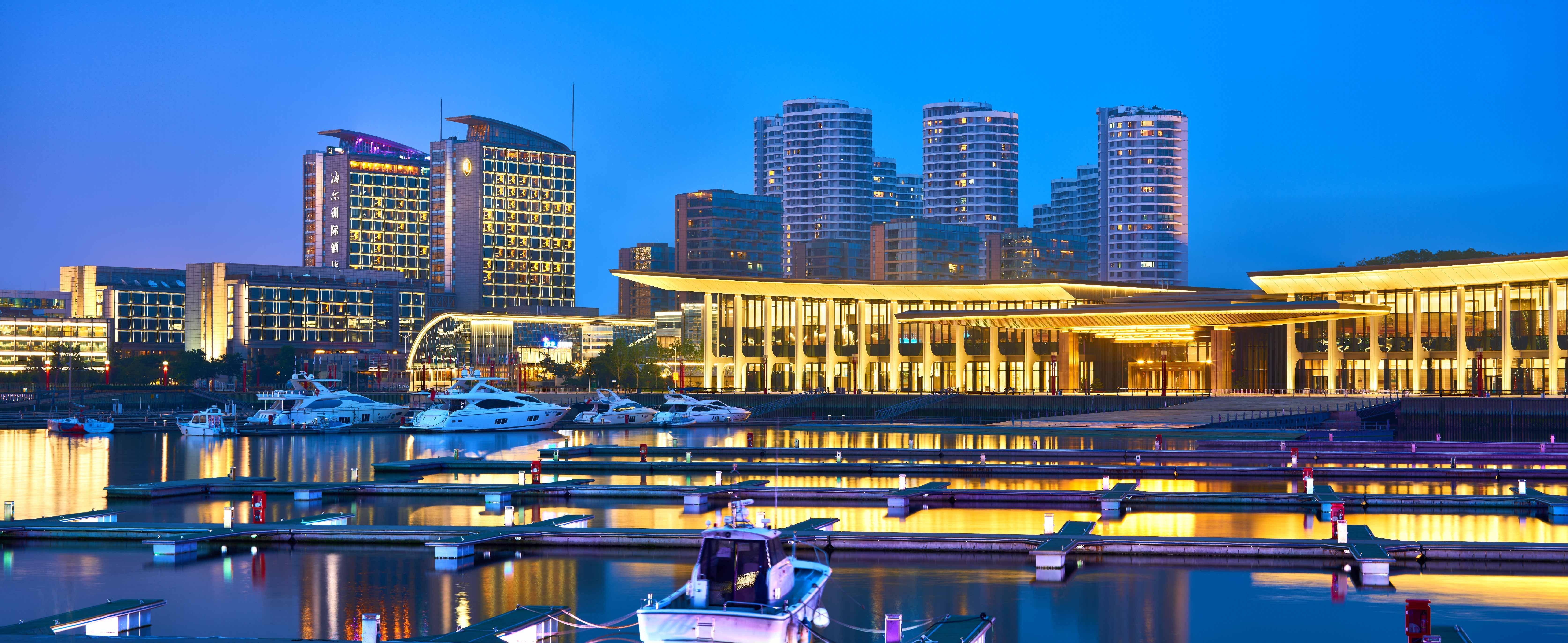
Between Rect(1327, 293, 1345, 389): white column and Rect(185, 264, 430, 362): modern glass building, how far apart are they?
129887 millimetres

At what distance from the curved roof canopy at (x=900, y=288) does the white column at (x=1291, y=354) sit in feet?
33.8

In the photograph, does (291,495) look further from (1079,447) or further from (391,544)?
(1079,447)

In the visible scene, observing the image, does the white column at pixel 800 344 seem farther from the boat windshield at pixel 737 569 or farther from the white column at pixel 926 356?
the boat windshield at pixel 737 569

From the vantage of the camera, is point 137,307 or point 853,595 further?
point 137,307

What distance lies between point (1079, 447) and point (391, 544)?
110 feet

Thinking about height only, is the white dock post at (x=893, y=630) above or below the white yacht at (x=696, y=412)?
above

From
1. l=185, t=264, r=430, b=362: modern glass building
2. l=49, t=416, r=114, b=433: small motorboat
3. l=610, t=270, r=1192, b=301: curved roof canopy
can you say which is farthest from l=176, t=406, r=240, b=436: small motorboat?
l=185, t=264, r=430, b=362: modern glass building

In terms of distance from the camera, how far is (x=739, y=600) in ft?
59.2

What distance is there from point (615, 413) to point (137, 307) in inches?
5185

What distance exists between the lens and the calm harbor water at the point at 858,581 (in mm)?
21234

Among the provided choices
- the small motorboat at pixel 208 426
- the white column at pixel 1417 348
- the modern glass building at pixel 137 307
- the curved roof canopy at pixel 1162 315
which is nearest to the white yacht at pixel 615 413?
the small motorboat at pixel 208 426

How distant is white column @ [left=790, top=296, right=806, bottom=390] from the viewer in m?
104

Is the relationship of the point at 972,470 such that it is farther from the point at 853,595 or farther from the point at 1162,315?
the point at 1162,315

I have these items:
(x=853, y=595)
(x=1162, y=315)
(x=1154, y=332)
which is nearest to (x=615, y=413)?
(x=1162, y=315)
